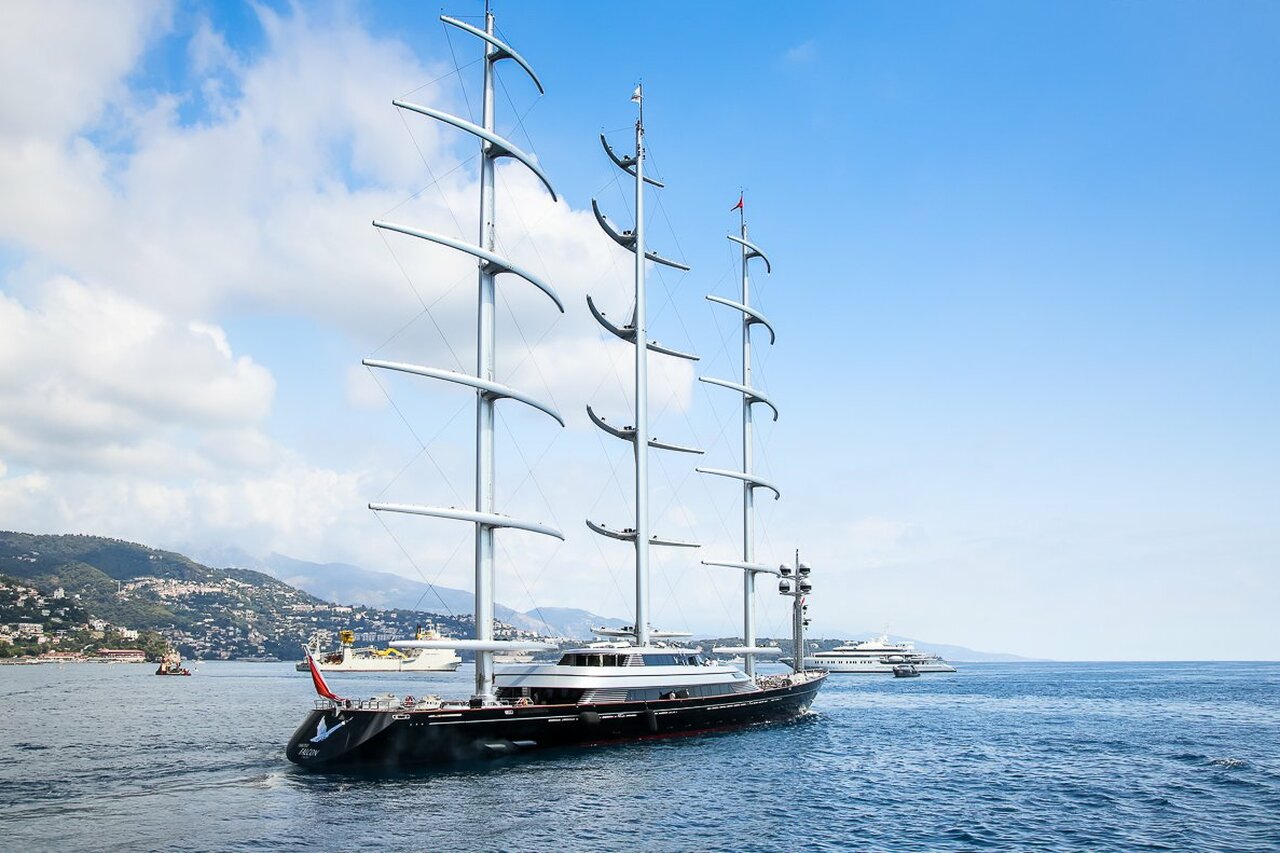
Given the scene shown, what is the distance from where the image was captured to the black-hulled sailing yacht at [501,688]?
106ft

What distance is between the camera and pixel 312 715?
106ft

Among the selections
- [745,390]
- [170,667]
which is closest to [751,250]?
[745,390]

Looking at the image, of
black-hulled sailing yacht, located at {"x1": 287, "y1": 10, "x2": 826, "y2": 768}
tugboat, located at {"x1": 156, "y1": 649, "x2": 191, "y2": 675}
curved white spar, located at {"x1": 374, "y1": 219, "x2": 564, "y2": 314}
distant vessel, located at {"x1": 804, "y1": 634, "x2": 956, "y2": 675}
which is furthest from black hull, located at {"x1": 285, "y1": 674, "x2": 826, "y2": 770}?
distant vessel, located at {"x1": 804, "y1": 634, "x2": 956, "y2": 675}

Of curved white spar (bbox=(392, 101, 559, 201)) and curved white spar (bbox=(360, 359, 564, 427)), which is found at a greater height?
curved white spar (bbox=(392, 101, 559, 201))

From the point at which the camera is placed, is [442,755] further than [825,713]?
No

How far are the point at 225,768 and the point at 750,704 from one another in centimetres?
2705

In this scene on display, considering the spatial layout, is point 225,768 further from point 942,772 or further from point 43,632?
point 43,632

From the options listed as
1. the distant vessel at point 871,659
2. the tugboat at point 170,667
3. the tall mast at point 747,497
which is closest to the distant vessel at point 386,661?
the tugboat at point 170,667

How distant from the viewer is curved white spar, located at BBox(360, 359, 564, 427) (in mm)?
36803

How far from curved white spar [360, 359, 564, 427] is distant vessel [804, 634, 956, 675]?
126 metres

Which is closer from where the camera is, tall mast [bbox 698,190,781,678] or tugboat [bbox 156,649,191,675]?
tall mast [bbox 698,190,781,678]

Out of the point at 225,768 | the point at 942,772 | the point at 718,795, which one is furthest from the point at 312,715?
the point at 942,772

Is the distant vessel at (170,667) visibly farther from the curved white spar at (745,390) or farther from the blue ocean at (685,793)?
the curved white spar at (745,390)

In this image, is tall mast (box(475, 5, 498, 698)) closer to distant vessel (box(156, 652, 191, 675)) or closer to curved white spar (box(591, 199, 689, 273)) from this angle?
curved white spar (box(591, 199, 689, 273))
